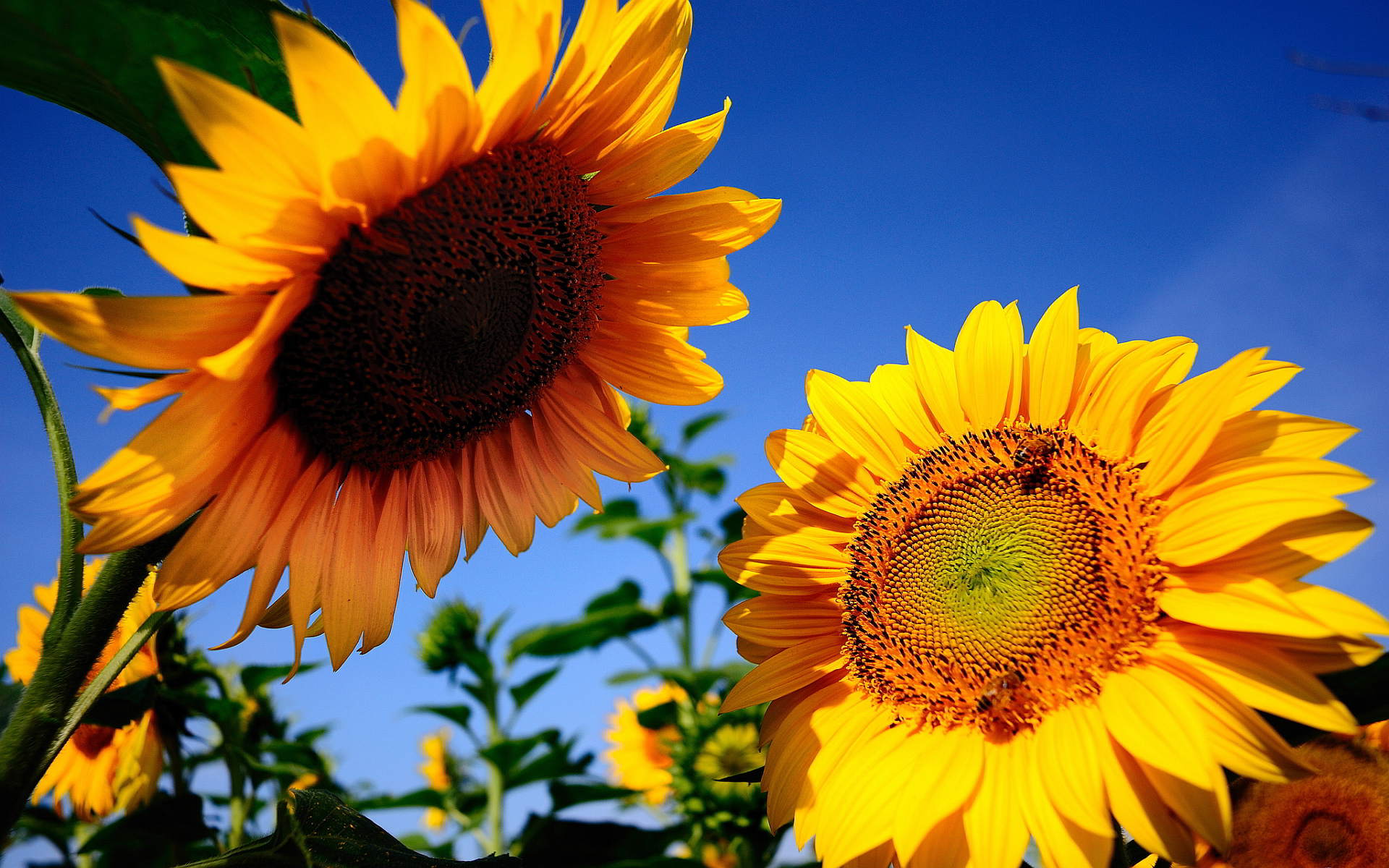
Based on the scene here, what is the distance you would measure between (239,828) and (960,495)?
85.0 inches

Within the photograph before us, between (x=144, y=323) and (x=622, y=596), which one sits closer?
(x=144, y=323)

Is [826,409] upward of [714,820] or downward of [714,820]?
upward

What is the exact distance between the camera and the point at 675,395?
144 cm

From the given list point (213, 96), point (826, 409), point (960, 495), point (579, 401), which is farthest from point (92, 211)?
point (960, 495)

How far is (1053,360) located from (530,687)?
2841 millimetres

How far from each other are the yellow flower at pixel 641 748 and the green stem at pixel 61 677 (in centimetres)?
293

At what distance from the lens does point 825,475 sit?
52.2 inches

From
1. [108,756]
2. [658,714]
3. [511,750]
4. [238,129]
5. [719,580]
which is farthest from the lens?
[719,580]

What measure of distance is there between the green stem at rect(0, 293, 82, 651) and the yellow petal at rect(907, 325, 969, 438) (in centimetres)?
109

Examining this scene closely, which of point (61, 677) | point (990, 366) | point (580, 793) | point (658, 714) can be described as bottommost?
point (580, 793)

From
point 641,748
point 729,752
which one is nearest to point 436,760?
point 641,748

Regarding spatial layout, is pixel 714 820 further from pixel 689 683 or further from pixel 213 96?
pixel 213 96

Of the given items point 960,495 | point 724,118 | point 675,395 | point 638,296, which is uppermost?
point 724,118

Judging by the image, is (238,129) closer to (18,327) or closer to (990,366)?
(18,327)
